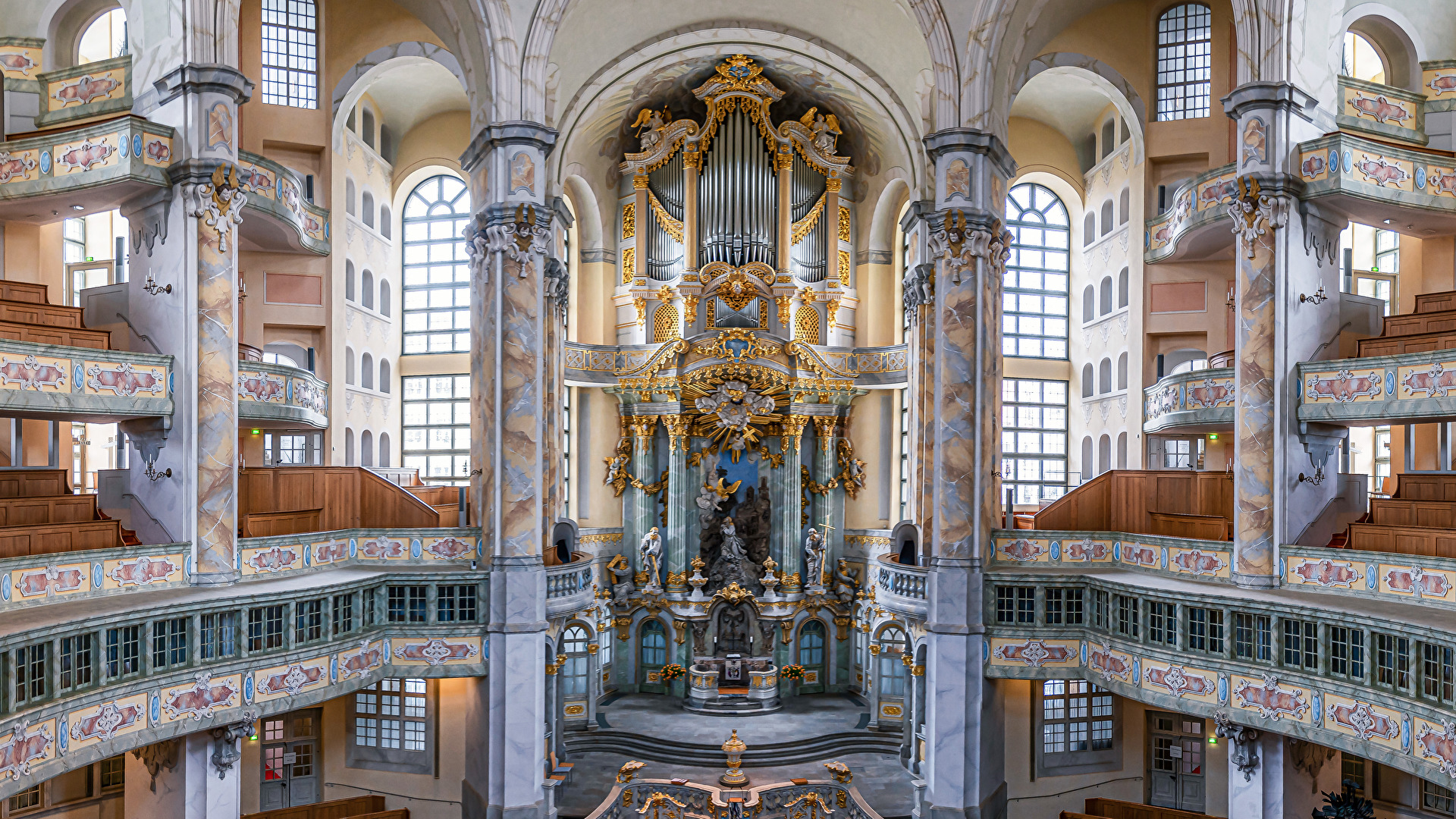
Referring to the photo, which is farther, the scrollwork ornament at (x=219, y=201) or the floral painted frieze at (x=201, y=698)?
the scrollwork ornament at (x=219, y=201)

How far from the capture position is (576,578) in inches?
856

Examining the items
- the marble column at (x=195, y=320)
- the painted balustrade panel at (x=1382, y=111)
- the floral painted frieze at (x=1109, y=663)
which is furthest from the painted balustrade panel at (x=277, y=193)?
the painted balustrade panel at (x=1382, y=111)

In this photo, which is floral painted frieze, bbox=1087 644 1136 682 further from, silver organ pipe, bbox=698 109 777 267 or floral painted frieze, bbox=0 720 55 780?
floral painted frieze, bbox=0 720 55 780

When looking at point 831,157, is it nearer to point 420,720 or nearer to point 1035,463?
point 1035,463

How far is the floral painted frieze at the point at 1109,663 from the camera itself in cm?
1816

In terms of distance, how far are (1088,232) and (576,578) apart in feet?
54.2

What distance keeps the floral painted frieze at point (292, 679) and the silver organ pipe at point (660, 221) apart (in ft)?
51.1

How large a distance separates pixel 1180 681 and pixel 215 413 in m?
16.3

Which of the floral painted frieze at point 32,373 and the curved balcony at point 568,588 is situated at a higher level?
the floral painted frieze at point 32,373

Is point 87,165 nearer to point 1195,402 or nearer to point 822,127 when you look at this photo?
point 822,127

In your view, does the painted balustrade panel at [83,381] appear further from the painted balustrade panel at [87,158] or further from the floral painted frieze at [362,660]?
the floral painted frieze at [362,660]

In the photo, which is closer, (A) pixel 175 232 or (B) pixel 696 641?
(A) pixel 175 232

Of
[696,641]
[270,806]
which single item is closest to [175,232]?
[270,806]

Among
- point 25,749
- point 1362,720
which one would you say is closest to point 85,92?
point 25,749
